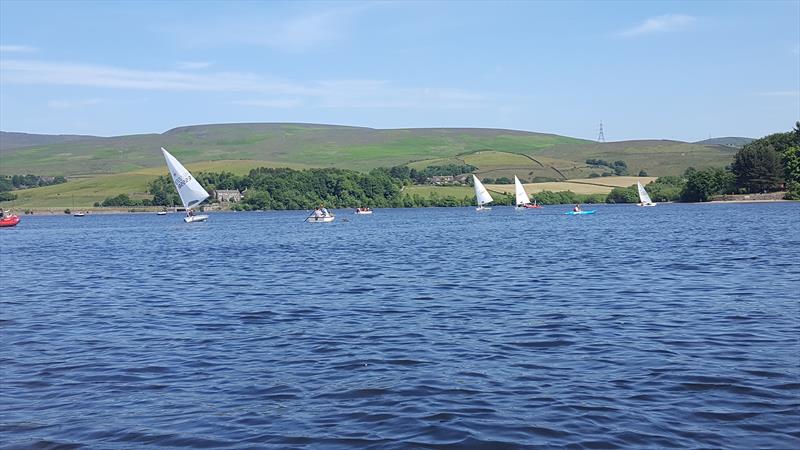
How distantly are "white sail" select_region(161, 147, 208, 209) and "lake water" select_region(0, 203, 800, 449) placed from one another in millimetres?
65195

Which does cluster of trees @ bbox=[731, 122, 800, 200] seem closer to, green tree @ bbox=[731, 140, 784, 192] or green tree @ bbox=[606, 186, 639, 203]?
green tree @ bbox=[731, 140, 784, 192]

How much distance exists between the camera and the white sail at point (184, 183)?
99.3 meters

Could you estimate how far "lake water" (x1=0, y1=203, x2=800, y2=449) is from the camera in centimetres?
1256

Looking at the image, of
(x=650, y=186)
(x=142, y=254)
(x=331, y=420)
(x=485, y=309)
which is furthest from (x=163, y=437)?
(x=650, y=186)

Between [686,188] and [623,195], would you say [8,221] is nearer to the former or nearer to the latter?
[623,195]

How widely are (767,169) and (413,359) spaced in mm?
153203

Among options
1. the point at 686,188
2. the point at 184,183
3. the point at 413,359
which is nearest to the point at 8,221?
the point at 184,183

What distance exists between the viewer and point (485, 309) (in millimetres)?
24359

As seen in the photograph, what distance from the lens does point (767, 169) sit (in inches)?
6088

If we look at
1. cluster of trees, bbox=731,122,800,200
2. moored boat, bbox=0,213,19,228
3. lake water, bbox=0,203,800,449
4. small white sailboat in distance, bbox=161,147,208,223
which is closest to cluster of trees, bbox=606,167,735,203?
cluster of trees, bbox=731,122,800,200

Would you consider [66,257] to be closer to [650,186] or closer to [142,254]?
[142,254]

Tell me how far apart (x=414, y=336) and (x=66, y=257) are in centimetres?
4103

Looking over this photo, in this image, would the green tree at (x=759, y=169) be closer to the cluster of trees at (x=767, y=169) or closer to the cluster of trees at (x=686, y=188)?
the cluster of trees at (x=767, y=169)

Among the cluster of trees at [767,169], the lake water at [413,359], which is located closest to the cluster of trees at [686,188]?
the cluster of trees at [767,169]
